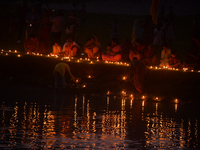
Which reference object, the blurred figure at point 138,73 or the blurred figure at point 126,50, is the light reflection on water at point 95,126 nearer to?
the blurred figure at point 138,73

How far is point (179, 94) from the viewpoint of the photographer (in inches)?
687

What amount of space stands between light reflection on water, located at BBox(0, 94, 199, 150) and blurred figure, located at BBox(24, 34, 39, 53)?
627cm

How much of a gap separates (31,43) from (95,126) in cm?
1078

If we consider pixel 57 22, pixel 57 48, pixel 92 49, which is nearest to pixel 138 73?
pixel 92 49

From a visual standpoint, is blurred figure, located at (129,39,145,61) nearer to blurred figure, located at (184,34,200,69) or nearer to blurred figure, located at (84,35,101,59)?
blurred figure, located at (184,34,200,69)

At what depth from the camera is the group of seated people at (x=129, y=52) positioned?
19359 mm

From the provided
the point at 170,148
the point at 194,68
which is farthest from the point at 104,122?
the point at 194,68

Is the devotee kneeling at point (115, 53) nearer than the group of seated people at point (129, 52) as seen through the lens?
No

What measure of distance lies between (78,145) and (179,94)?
8440mm

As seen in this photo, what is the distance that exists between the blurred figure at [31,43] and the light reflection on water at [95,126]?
6.27 m

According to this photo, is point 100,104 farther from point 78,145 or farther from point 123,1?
point 123,1

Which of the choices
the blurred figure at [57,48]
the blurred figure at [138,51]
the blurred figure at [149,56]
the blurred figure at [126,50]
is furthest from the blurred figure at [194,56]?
the blurred figure at [57,48]

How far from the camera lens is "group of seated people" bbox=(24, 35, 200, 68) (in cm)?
1936

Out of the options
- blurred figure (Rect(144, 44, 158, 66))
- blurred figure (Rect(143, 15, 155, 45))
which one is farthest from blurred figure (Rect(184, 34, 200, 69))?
blurred figure (Rect(143, 15, 155, 45))
